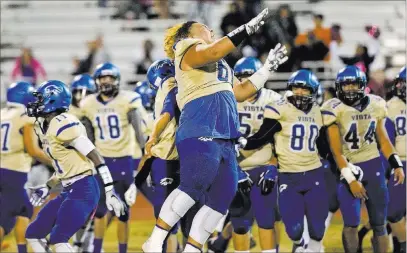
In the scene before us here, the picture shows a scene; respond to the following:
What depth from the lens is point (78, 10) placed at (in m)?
17.3

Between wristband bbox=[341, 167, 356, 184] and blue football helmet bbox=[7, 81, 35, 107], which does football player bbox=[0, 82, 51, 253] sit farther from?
wristband bbox=[341, 167, 356, 184]

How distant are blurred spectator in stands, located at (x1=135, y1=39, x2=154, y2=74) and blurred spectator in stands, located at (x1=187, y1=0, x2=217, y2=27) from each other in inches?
41.9

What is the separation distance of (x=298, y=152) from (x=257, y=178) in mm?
561

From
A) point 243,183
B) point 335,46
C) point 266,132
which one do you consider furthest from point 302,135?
point 335,46

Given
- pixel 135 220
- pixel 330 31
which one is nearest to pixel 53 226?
pixel 135 220

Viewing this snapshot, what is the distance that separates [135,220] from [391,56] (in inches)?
205

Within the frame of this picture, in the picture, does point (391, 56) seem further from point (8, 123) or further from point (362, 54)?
point (8, 123)

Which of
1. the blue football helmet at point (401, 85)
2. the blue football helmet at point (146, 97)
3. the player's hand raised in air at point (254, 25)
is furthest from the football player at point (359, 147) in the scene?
the blue football helmet at point (146, 97)

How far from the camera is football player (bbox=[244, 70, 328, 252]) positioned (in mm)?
7926

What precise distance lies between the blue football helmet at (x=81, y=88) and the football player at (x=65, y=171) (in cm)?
236

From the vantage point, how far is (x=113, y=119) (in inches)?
368

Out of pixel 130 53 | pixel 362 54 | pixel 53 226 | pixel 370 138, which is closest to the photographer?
pixel 53 226

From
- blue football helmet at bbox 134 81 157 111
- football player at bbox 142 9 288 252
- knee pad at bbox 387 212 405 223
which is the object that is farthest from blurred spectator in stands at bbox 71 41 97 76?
football player at bbox 142 9 288 252

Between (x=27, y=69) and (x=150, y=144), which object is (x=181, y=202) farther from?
(x=27, y=69)
